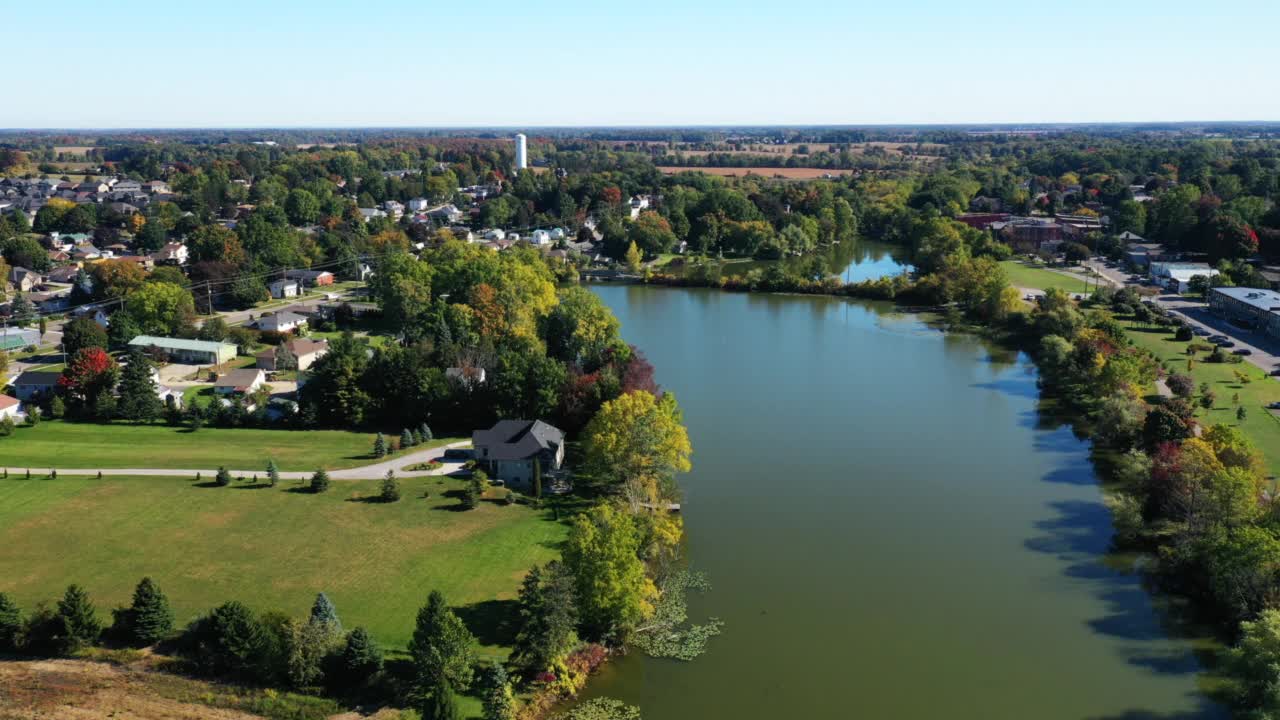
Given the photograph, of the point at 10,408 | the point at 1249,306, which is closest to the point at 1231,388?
the point at 1249,306

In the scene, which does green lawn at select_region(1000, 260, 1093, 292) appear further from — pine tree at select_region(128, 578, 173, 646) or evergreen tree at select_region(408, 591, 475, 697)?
pine tree at select_region(128, 578, 173, 646)

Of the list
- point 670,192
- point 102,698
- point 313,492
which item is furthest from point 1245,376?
point 670,192

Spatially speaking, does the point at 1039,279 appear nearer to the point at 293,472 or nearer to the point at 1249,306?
the point at 1249,306

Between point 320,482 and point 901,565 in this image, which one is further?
point 320,482

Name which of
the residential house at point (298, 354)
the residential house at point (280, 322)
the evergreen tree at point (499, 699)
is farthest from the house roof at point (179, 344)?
the evergreen tree at point (499, 699)

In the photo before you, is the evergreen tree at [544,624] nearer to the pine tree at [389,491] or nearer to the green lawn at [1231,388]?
the pine tree at [389,491]

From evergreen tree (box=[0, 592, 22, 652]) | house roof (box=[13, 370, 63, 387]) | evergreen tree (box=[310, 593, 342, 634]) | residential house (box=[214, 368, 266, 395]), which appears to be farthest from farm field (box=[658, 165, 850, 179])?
evergreen tree (box=[0, 592, 22, 652])
